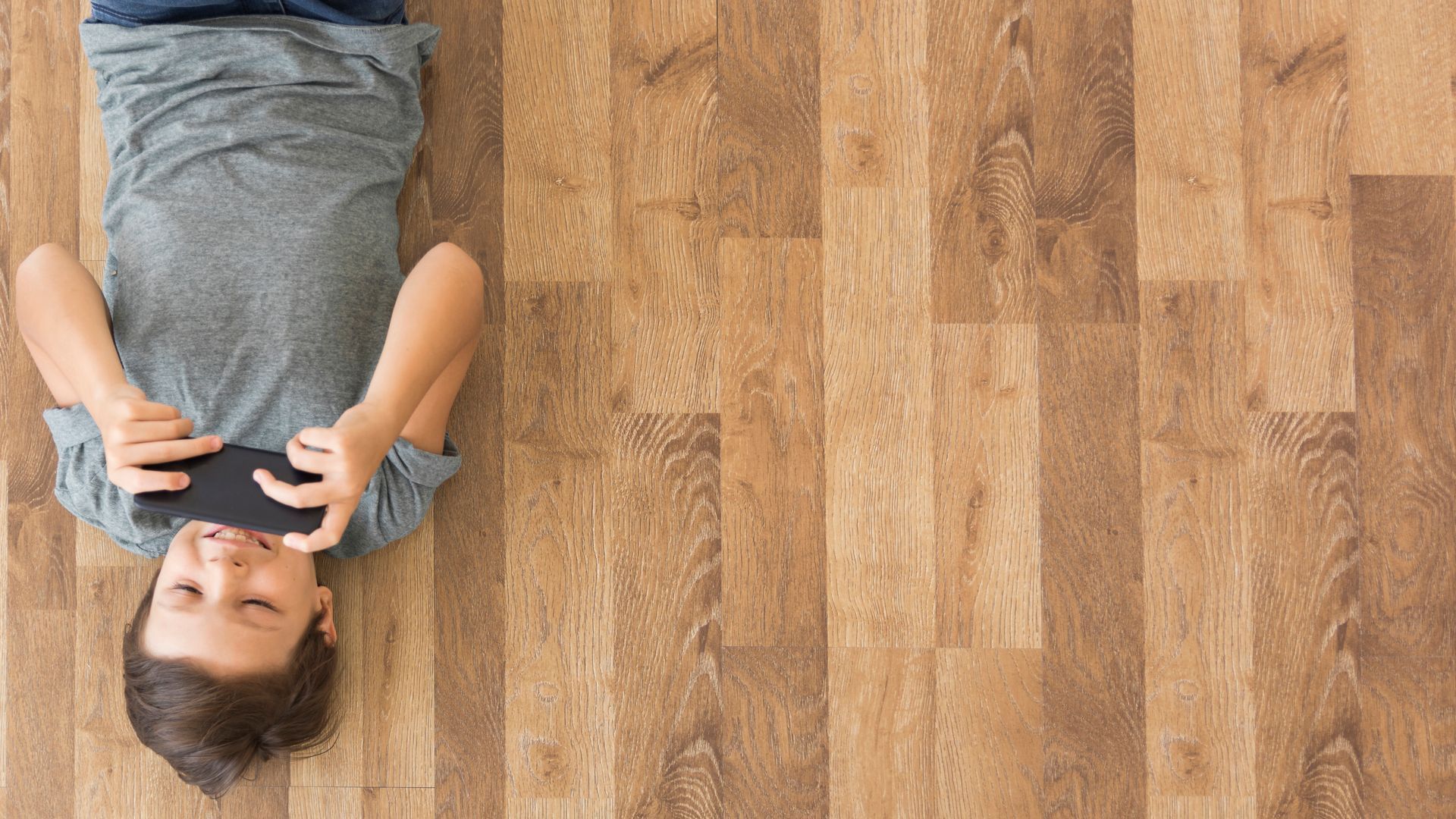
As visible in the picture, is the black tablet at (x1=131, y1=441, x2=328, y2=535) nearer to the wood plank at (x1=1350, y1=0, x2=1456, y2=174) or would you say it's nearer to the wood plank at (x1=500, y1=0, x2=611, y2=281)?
the wood plank at (x1=500, y1=0, x2=611, y2=281)

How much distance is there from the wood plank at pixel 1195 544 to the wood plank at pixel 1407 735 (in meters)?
0.12

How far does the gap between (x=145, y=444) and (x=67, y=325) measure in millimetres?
177

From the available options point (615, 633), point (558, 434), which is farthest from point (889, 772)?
point (558, 434)

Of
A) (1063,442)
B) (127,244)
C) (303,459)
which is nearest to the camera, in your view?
(303,459)

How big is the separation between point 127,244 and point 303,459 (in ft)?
1.08

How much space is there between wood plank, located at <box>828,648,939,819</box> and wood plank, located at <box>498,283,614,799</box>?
0.79 feet

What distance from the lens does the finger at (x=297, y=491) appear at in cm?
81

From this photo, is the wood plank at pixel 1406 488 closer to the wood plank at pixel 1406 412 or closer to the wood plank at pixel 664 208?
the wood plank at pixel 1406 412

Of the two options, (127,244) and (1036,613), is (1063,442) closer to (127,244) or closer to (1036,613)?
(1036,613)

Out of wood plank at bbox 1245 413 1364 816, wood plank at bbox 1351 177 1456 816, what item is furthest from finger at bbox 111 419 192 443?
wood plank at bbox 1351 177 1456 816

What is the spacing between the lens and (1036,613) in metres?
1.06

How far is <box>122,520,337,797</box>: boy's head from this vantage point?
897 millimetres

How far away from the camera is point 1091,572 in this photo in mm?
1058

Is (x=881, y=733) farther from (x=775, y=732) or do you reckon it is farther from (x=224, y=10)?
(x=224, y=10)
